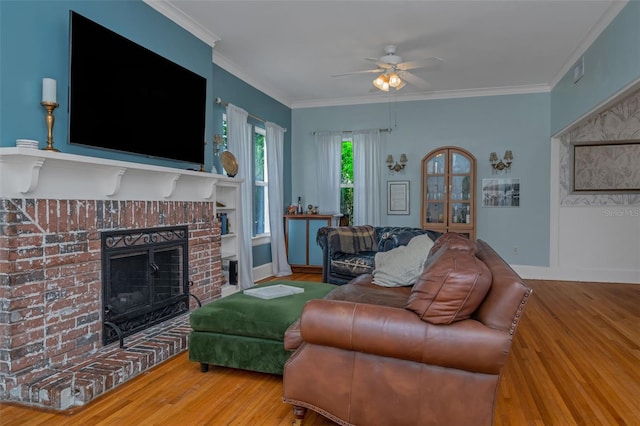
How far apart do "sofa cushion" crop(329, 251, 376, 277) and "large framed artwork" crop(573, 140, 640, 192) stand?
3.48 meters

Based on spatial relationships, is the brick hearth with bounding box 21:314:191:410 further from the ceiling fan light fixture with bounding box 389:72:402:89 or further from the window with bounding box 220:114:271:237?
the ceiling fan light fixture with bounding box 389:72:402:89

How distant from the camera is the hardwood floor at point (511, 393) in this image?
2.12 metres

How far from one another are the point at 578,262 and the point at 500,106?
2.51 metres

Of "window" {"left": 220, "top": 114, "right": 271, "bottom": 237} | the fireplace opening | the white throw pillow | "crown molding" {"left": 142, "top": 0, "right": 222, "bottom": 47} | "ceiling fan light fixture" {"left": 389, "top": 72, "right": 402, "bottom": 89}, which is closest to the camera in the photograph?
the fireplace opening

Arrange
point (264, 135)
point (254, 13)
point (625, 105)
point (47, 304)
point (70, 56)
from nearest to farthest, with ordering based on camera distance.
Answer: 1. point (47, 304)
2. point (70, 56)
3. point (254, 13)
4. point (625, 105)
5. point (264, 135)

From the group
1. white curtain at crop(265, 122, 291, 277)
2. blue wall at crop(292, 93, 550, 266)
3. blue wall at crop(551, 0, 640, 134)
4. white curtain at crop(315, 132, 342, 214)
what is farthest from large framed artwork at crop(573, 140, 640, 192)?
white curtain at crop(265, 122, 291, 277)

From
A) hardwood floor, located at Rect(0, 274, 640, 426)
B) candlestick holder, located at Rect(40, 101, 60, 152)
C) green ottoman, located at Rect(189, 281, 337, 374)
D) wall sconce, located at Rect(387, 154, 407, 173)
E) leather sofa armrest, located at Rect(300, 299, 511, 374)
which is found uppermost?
wall sconce, located at Rect(387, 154, 407, 173)

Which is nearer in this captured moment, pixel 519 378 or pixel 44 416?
pixel 44 416

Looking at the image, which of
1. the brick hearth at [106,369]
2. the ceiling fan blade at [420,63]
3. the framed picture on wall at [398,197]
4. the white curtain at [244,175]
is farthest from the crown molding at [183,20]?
the framed picture on wall at [398,197]

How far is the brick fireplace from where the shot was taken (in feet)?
7.26

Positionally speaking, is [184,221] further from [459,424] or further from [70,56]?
[459,424]

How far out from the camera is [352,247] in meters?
4.61

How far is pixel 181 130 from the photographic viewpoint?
3.68 m

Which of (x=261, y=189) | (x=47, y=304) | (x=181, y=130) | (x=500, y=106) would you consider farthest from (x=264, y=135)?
(x=47, y=304)
